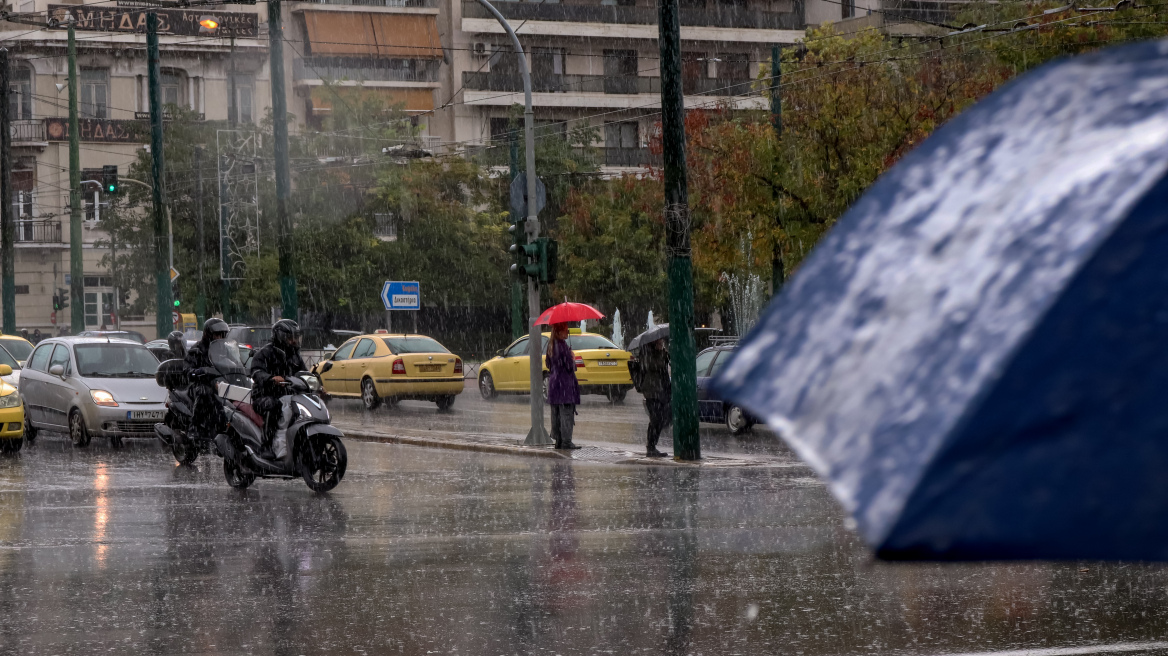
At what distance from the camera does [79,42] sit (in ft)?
207

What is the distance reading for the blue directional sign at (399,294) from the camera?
1596 inches

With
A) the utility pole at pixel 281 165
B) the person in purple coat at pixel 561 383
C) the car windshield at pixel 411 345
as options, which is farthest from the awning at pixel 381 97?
the person in purple coat at pixel 561 383

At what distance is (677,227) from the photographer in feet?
→ 55.7

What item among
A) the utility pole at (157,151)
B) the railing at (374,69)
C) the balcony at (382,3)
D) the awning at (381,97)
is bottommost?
the utility pole at (157,151)

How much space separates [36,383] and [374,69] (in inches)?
1896

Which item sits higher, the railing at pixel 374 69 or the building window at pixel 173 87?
the railing at pixel 374 69

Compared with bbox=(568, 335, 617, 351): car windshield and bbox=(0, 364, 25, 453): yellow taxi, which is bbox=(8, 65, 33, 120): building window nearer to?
bbox=(568, 335, 617, 351): car windshield

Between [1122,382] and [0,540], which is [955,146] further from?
[0,540]

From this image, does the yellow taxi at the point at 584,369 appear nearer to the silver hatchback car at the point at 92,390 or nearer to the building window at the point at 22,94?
the silver hatchback car at the point at 92,390

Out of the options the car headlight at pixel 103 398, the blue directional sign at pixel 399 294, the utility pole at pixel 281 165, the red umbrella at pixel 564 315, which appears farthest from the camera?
the blue directional sign at pixel 399 294

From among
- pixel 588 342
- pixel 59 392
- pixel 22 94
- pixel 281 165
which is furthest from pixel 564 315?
pixel 22 94

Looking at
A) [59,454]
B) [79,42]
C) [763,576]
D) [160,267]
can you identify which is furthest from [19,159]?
[763,576]

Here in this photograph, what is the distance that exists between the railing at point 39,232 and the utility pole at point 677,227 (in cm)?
5218

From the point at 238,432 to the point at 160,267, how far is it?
16543 millimetres
